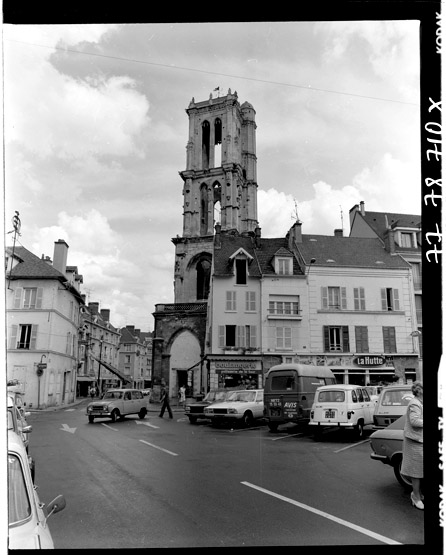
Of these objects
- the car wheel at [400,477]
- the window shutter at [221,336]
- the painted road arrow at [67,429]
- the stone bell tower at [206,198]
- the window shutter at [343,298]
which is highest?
the stone bell tower at [206,198]

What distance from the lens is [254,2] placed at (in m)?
2.98

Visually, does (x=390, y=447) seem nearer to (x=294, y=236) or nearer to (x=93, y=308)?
(x=93, y=308)

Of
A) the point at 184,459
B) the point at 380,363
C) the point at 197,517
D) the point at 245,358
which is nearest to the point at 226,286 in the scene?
the point at 245,358

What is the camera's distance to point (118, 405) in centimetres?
1305

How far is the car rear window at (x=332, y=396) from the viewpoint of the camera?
31.5 feet

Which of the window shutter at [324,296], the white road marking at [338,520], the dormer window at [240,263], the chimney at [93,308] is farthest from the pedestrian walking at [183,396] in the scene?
the white road marking at [338,520]

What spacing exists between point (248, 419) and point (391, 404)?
5.22 m

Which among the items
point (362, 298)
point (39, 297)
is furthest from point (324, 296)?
point (39, 297)

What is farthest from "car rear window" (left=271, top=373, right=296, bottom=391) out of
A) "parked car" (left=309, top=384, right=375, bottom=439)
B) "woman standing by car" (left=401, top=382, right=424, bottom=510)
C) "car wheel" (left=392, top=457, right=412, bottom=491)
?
"woman standing by car" (left=401, top=382, right=424, bottom=510)

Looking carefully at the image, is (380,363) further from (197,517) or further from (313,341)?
(197,517)

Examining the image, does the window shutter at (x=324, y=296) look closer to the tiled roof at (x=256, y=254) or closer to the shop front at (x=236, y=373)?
the tiled roof at (x=256, y=254)

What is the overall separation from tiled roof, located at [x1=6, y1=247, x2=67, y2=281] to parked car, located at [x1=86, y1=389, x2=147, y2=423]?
267 inches

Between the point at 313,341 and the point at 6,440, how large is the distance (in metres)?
8.19

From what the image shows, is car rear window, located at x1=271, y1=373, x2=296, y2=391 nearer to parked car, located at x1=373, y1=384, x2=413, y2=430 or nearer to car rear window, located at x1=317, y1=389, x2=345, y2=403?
car rear window, located at x1=317, y1=389, x2=345, y2=403
